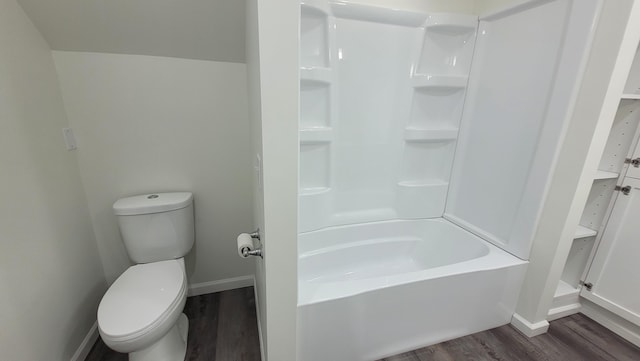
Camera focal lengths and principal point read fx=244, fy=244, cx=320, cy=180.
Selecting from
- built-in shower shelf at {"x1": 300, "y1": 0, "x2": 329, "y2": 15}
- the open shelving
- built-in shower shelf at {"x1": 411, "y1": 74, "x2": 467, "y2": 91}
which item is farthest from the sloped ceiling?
the open shelving

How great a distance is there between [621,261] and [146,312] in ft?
8.47

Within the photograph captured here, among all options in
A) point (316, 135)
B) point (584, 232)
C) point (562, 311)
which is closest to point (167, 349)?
point (316, 135)

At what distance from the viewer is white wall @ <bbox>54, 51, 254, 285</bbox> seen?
1.32 m

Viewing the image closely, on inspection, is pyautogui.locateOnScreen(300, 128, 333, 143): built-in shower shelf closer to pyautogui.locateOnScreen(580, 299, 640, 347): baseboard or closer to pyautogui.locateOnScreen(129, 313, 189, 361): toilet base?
pyautogui.locateOnScreen(129, 313, 189, 361): toilet base

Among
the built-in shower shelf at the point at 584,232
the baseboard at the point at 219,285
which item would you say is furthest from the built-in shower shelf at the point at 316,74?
the built-in shower shelf at the point at 584,232

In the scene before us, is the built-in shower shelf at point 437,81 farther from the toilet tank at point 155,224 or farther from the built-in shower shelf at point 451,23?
the toilet tank at point 155,224

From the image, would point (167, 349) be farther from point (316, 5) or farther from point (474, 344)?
point (316, 5)

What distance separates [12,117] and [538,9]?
8.30 ft

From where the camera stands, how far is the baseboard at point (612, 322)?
144 cm

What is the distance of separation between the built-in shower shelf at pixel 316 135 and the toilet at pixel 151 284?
2.61 feet

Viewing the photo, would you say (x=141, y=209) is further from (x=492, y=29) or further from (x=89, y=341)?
(x=492, y=29)

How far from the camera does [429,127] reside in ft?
6.01

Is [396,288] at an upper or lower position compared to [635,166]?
lower

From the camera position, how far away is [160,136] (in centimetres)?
146
